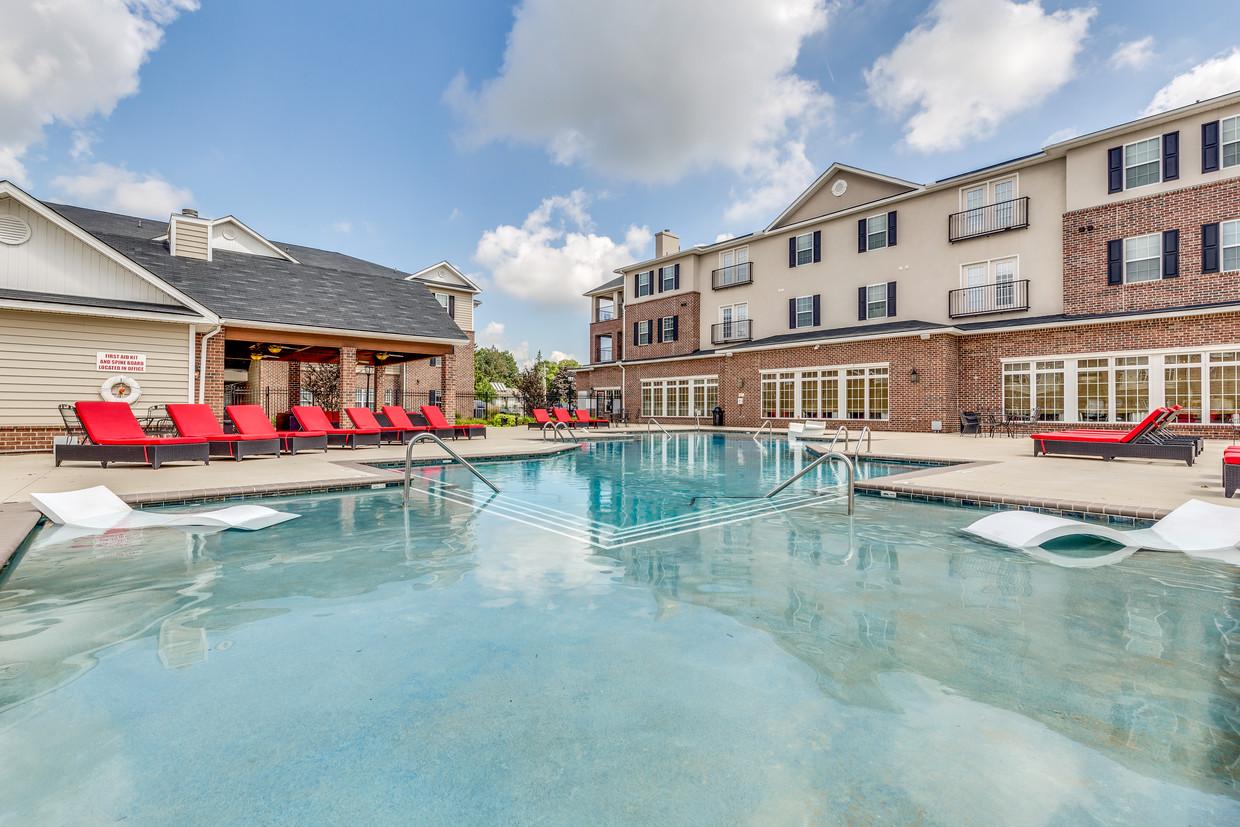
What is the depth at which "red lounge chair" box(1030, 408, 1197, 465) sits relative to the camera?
9656 millimetres

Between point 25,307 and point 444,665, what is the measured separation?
1297 cm

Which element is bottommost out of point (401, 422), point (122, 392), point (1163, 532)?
point (1163, 532)

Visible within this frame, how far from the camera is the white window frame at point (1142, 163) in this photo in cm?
1600

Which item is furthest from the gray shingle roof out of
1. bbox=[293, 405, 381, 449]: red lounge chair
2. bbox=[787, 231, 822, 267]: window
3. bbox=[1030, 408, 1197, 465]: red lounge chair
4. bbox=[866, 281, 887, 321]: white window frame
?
bbox=[866, 281, 887, 321]: white window frame

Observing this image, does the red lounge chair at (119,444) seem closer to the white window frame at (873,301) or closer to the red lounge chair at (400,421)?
the red lounge chair at (400,421)

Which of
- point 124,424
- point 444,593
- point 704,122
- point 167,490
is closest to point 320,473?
point 167,490

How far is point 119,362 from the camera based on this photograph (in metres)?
11.3

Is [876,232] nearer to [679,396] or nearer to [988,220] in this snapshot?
[988,220]

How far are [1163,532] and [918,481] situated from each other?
2.75 meters

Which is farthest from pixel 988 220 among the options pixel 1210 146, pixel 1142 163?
pixel 1210 146

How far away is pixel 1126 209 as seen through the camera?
1648cm

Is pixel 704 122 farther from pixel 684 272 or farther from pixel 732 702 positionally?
pixel 732 702

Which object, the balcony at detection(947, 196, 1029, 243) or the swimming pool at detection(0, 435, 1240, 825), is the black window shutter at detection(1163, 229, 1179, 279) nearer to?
the balcony at detection(947, 196, 1029, 243)

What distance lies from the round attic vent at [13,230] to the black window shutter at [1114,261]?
27443 mm
